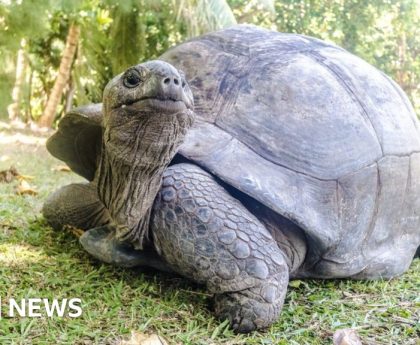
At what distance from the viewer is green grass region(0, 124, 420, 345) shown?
1.83 metres

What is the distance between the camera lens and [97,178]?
2.41 m

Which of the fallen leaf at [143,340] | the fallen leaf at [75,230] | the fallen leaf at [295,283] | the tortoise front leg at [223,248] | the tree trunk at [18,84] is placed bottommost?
the tree trunk at [18,84]

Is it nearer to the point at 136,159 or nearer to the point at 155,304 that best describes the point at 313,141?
the point at 136,159

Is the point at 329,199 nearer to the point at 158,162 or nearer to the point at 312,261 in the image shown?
the point at 312,261

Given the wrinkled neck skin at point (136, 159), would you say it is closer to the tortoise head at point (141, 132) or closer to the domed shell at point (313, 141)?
the tortoise head at point (141, 132)

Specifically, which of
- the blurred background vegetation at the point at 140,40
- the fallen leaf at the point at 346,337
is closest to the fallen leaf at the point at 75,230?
the fallen leaf at the point at 346,337

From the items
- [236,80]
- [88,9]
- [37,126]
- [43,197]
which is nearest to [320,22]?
[88,9]

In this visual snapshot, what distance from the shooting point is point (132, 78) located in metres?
1.89

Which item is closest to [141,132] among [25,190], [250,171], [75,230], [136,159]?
[136,159]

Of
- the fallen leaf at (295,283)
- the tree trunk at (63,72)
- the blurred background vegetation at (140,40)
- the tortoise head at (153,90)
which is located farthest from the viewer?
the tree trunk at (63,72)

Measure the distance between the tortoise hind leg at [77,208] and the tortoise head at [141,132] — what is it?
44 centimetres

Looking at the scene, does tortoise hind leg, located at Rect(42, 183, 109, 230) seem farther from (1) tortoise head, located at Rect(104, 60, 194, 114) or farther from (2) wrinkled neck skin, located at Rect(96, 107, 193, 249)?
(1) tortoise head, located at Rect(104, 60, 194, 114)

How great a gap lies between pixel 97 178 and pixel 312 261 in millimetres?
942

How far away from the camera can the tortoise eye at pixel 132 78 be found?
187 centimetres
